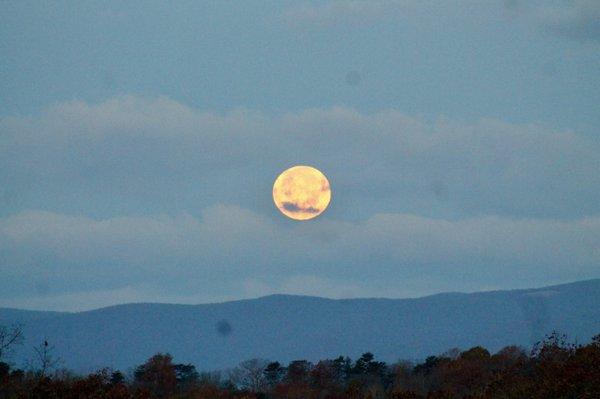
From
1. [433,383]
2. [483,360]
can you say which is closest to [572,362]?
[483,360]

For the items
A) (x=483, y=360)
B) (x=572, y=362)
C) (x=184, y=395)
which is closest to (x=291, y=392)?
(x=483, y=360)

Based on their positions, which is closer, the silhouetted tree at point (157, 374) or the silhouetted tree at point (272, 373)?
the silhouetted tree at point (157, 374)

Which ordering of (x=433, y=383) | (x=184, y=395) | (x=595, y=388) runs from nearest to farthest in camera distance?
(x=595, y=388) < (x=184, y=395) < (x=433, y=383)

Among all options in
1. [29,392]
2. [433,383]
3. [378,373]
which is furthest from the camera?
[378,373]

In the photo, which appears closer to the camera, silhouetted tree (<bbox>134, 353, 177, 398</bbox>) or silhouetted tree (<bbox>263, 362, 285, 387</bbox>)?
silhouetted tree (<bbox>134, 353, 177, 398</bbox>)

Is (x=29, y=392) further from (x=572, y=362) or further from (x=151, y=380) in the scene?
(x=151, y=380)

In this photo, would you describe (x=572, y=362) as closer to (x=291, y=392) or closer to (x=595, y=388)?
(x=595, y=388)

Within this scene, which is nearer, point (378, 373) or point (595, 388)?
point (595, 388)

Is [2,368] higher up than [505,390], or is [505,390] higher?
[2,368]

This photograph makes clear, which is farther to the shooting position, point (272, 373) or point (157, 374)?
point (272, 373)

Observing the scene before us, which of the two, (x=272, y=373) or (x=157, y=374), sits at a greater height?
(x=157, y=374)
